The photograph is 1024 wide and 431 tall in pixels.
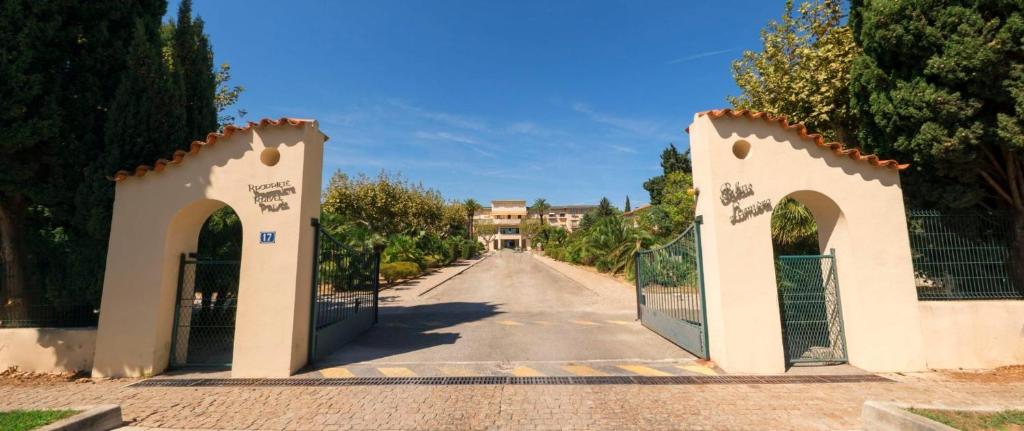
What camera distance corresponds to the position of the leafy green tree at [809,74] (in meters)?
9.21

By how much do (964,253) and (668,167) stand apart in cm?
4197

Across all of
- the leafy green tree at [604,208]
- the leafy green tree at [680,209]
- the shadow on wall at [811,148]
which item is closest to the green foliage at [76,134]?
the shadow on wall at [811,148]

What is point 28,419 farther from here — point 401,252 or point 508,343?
point 401,252

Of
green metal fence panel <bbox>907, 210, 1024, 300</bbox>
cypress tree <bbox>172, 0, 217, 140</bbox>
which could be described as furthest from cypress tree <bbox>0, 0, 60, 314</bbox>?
green metal fence panel <bbox>907, 210, 1024, 300</bbox>

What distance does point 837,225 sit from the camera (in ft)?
21.6

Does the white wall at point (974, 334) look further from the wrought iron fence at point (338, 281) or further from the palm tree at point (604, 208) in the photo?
the palm tree at point (604, 208)

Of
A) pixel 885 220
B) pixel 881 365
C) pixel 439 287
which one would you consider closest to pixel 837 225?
pixel 885 220

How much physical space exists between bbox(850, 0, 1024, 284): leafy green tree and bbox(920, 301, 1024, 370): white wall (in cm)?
75

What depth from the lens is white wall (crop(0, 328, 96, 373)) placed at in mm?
6383

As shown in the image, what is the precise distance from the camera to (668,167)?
153ft

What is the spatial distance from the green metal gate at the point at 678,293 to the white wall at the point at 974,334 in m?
3.14

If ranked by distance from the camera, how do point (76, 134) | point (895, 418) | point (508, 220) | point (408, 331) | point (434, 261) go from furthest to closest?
point (508, 220) < point (434, 261) < point (408, 331) < point (76, 134) < point (895, 418)

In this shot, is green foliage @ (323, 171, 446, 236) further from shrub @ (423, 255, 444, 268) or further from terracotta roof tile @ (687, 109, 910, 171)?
terracotta roof tile @ (687, 109, 910, 171)

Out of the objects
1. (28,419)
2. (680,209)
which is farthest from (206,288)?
(680,209)
